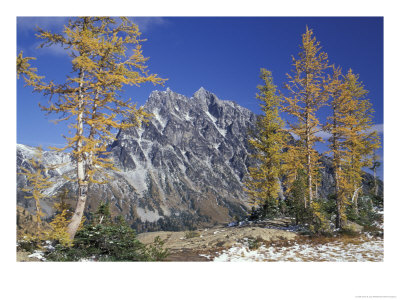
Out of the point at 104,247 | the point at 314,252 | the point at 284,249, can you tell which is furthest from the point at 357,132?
the point at 104,247

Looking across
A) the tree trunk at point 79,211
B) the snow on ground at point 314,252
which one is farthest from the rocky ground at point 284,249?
the tree trunk at point 79,211

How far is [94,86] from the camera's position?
8609mm

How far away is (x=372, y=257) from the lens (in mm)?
8492

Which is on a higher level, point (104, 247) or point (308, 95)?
point (308, 95)

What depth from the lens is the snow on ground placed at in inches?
335

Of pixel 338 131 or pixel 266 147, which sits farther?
pixel 266 147

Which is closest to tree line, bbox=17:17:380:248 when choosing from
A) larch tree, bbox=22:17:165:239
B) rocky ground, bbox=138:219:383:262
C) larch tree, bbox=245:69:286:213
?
larch tree, bbox=22:17:165:239

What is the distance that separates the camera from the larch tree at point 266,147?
59.0ft

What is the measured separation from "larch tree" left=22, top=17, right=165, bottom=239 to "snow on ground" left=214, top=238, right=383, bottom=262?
195 inches

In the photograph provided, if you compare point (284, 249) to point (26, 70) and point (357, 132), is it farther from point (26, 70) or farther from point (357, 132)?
point (26, 70)

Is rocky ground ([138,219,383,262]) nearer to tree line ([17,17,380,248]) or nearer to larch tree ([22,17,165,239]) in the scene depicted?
tree line ([17,17,380,248])

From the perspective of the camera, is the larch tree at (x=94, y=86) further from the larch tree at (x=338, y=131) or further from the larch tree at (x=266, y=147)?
the larch tree at (x=266, y=147)

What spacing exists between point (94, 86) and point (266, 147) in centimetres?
1249
